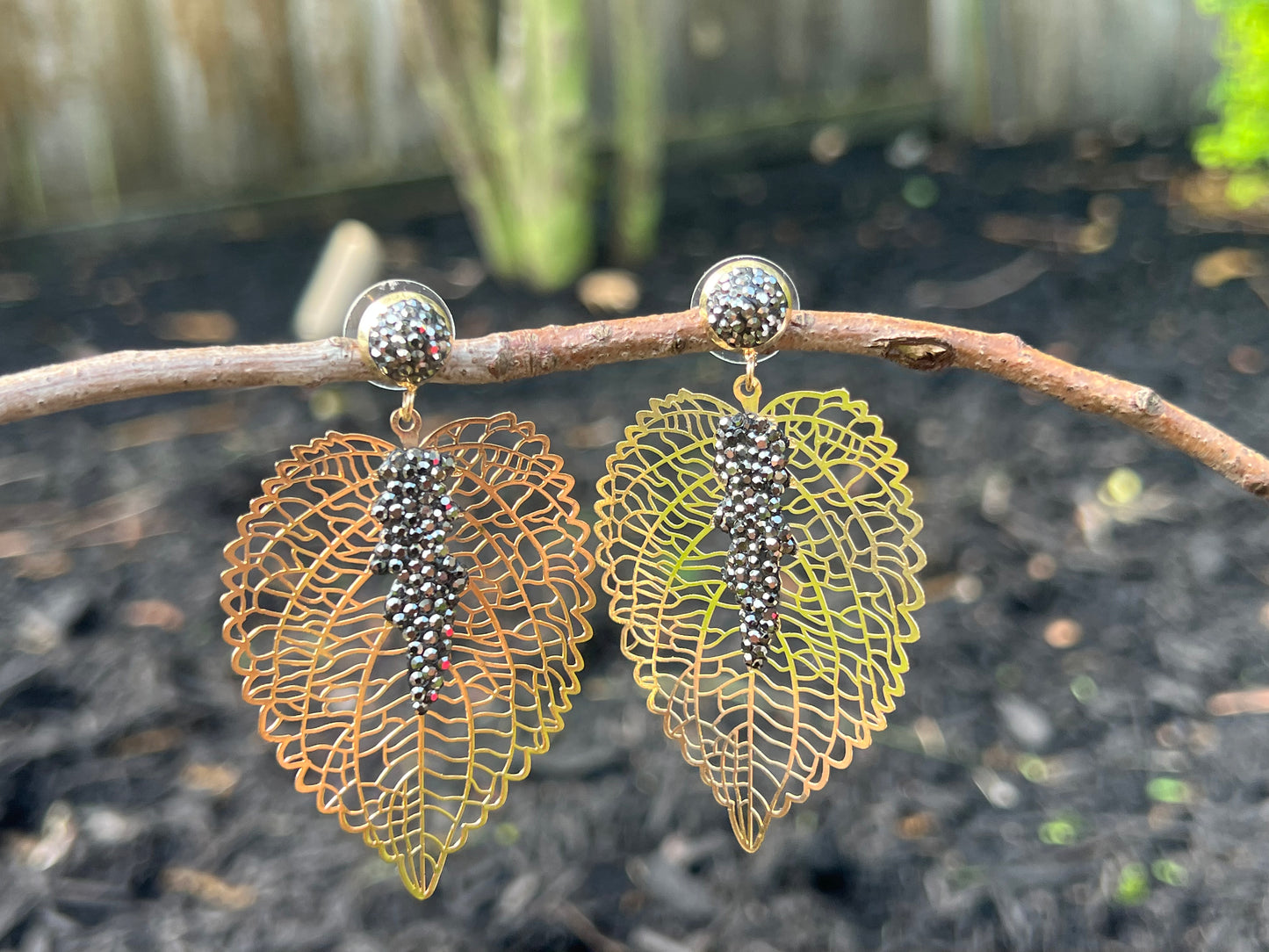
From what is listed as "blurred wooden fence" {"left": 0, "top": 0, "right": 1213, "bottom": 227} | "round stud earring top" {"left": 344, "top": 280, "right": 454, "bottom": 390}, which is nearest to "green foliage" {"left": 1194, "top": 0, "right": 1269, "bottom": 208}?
"blurred wooden fence" {"left": 0, "top": 0, "right": 1213, "bottom": 227}

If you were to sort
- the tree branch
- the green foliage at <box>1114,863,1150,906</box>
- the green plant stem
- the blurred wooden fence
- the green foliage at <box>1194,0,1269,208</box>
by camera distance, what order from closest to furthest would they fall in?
the tree branch → the green foliage at <box>1114,863,1150,906</box> → the green foliage at <box>1194,0,1269,208</box> → the green plant stem → the blurred wooden fence

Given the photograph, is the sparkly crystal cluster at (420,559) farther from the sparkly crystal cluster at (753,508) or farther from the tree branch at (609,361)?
the sparkly crystal cluster at (753,508)

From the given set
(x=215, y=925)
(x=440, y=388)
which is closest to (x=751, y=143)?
(x=440, y=388)

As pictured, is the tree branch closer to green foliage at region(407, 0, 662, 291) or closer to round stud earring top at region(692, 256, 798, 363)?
round stud earring top at region(692, 256, 798, 363)

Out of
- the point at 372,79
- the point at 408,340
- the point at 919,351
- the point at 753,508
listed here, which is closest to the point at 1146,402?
the point at 919,351

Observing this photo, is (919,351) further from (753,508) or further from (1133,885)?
(1133,885)

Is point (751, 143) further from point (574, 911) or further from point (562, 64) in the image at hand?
point (574, 911)

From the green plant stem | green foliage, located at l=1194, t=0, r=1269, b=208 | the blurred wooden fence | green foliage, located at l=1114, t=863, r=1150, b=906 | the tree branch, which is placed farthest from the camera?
the blurred wooden fence
